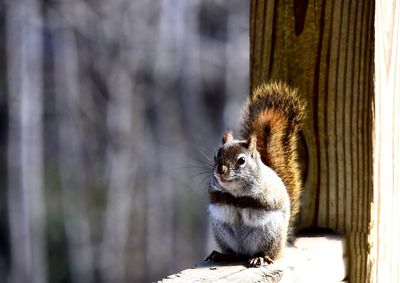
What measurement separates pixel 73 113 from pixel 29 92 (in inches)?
18.0

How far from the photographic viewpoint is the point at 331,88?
5.02ft

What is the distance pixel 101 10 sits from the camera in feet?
27.8

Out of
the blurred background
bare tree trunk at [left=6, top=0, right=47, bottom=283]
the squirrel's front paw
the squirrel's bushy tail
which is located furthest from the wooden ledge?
bare tree trunk at [left=6, top=0, right=47, bottom=283]

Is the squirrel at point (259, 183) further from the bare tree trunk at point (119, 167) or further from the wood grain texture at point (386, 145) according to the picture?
the bare tree trunk at point (119, 167)

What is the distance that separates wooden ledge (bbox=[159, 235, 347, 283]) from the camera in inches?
47.1

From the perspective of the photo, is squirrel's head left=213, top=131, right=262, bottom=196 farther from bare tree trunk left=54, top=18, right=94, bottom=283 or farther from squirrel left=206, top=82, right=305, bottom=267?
bare tree trunk left=54, top=18, right=94, bottom=283

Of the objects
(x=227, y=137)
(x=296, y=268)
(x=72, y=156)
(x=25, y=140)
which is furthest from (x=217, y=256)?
(x=25, y=140)

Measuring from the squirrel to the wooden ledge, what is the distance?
43 mm

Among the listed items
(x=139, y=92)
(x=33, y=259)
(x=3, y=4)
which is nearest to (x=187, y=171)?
(x=139, y=92)

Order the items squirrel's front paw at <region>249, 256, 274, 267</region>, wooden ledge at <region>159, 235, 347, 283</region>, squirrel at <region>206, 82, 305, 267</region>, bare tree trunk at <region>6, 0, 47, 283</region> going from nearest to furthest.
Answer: wooden ledge at <region>159, 235, 347, 283</region> < squirrel's front paw at <region>249, 256, 274, 267</region> < squirrel at <region>206, 82, 305, 267</region> < bare tree trunk at <region>6, 0, 47, 283</region>

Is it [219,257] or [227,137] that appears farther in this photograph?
[227,137]

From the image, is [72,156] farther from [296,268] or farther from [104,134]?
[296,268]

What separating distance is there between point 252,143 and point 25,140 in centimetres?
719

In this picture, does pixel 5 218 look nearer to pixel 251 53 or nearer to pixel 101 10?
pixel 101 10
